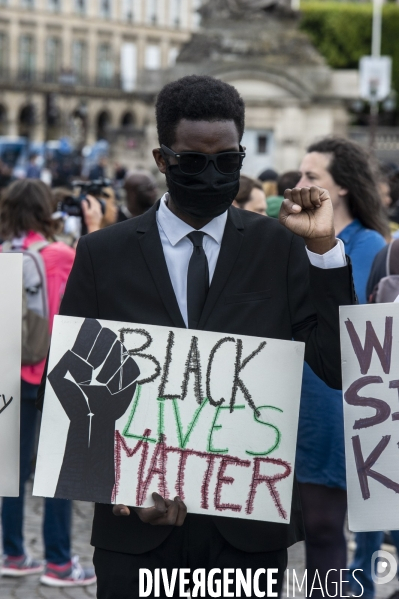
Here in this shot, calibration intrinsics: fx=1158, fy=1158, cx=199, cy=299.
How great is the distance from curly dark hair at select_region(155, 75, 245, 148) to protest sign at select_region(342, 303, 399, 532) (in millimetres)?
623

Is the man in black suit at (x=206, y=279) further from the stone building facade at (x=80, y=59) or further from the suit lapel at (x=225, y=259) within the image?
the stone building facade at (x=80, y=59)

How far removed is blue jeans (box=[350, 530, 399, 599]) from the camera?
5078 millimetres

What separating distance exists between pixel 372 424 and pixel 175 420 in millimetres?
550

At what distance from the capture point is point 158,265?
2.97 meters

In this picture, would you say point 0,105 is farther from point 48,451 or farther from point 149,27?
point 48,451

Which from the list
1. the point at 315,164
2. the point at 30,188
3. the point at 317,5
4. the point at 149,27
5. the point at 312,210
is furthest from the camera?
the point at 149,27

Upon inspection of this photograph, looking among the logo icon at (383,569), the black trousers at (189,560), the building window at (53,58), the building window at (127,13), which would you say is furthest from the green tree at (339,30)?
the black trousers at (189,560)

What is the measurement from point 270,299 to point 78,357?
1.69 feet

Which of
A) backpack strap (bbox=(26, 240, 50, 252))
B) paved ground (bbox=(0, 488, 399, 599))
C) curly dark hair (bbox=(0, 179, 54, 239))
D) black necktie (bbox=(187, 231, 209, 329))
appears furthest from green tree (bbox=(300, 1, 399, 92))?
black necktie (bbox=(187, 231, 209, 329))

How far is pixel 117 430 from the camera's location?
116 inches

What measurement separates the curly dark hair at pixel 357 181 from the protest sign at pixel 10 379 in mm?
1651

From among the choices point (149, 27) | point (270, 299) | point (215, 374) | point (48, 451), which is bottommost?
point (48, 451)

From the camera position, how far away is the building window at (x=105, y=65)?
7825cm

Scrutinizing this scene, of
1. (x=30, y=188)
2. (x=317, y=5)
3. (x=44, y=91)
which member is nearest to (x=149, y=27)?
(x=44, y=91)
